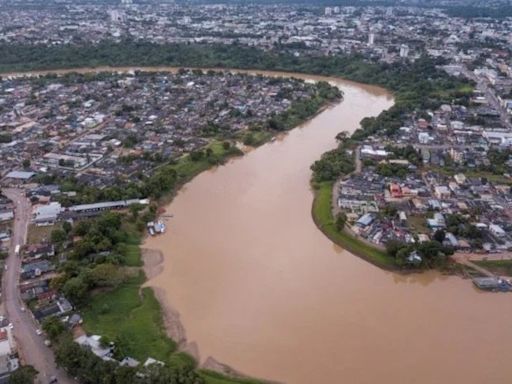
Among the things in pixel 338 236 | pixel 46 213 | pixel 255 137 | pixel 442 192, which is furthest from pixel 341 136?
pixel 46 213

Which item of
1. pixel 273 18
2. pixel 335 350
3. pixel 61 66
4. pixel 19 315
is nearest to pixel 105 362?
pixel 19 315

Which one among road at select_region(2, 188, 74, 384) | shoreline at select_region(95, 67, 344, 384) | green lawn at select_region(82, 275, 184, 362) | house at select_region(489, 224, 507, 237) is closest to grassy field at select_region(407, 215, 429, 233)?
house at select_region(489, 224, 507, 237)

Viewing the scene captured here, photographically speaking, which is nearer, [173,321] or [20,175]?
[173,321]

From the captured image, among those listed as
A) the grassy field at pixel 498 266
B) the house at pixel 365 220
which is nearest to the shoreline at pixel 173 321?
the house at pixel 365 220

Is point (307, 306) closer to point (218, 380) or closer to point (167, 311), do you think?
point (218, 380)

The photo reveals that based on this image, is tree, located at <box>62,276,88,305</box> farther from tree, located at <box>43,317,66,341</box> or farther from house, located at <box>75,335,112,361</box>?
house, located at <box>75,335,112,361</box>

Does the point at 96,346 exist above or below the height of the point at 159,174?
below
